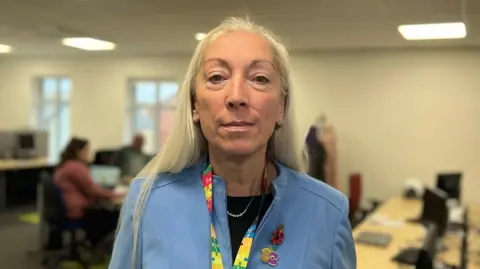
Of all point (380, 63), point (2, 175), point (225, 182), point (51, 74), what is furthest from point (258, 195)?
point (51, 74)

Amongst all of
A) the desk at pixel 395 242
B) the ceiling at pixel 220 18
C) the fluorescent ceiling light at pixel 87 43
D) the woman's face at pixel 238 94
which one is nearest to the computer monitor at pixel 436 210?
the desk at pixel 395 242

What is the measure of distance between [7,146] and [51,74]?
181cm

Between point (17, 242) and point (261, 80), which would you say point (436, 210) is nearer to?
point (261, 80)

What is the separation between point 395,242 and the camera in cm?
384

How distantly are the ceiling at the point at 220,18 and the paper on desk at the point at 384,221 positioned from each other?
191 centimetres

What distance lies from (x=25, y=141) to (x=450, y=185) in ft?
21.5

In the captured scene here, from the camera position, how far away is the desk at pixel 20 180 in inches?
313

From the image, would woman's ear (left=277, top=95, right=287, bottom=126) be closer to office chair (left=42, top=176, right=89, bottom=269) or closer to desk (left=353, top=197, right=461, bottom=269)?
desk (left=353, top=197, right=461, bottom=269)

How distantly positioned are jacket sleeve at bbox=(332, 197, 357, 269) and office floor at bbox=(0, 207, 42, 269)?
468 cm

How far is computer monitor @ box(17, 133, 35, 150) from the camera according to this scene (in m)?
8.26

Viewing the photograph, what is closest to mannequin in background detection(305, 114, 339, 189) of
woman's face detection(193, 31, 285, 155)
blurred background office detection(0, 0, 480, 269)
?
blurred background office detection(0, 0, 480, 269)

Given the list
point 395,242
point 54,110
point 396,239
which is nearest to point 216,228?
point 395,242

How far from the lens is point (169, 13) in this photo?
15.8 feet

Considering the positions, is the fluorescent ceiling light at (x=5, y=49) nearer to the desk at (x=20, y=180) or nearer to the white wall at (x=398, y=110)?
the desk at (x=20, y=180)
